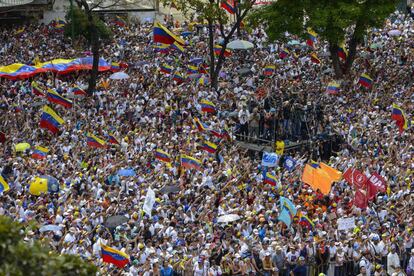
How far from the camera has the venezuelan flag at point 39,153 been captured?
93.8 ft

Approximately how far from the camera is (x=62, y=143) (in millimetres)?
30500

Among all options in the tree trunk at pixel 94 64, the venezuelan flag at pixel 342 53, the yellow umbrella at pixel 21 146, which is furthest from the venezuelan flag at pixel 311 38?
the yellow umbrella at pixel 21 146

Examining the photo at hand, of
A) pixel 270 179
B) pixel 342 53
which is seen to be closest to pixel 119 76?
pixel 342 53

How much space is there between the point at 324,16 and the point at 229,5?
149 inches

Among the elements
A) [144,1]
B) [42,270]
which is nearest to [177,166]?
[42,270]

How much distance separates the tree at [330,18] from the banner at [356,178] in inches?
509

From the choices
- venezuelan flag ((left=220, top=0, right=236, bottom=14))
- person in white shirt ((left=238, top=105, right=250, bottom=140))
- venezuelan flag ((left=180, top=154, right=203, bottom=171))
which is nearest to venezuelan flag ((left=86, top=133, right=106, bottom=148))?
venezuelan flag ((left=180, top=154, right=203, bottom=171))

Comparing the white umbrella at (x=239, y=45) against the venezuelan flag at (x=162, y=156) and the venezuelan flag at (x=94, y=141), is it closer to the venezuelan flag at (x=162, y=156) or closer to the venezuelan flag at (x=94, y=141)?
the venezuelan flag at (x=94, y=141)

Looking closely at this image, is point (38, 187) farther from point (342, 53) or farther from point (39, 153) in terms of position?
point (342, 53)

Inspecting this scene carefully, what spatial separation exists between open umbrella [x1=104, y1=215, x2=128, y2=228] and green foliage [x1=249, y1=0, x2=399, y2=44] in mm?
17490

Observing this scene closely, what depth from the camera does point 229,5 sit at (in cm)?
3931

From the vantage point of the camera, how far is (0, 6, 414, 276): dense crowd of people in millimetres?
21812

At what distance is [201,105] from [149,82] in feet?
14.0

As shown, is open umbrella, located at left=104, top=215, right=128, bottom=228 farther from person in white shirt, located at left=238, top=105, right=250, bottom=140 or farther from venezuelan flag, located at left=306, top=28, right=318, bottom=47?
venezuelan flag, located at left=306, top=28, right=318, bottom=47
